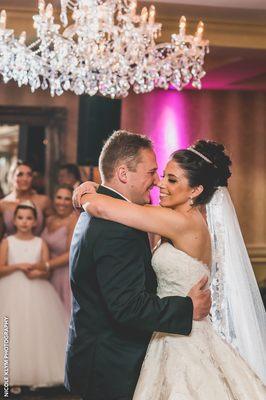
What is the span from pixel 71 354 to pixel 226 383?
573 millimetres

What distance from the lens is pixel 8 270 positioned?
594cm

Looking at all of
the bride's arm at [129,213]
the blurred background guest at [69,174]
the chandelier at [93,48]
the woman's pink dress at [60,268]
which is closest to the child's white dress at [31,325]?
the woman's pink dress at [60,268]

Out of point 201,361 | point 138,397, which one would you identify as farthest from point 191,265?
point 138,397

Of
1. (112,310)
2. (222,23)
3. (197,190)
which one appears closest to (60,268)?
(222,23)

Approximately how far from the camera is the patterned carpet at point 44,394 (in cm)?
562

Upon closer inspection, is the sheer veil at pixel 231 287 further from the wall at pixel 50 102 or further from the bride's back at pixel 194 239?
the wall at pixel 50 102

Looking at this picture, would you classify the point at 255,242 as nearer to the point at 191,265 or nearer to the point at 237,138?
the point at 237,138

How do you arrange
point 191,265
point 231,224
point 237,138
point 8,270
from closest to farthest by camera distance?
1. point 191,265
2. point 231,224
3. point 8,270
4. point 237,138

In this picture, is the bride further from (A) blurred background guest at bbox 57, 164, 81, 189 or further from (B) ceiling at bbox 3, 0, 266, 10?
(A) blurred background guest at bbox 57, 164, 81, 189

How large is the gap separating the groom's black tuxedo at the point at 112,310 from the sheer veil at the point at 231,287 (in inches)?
27.5

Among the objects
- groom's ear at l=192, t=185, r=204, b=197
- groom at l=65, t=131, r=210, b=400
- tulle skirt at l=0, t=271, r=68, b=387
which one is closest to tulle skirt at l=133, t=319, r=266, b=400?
groom at l=65, t=131, r=210, b=400

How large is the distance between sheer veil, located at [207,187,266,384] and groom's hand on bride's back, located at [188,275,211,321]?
62 cm

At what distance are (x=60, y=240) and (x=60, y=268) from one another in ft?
0.74

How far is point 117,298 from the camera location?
2.45 metres
